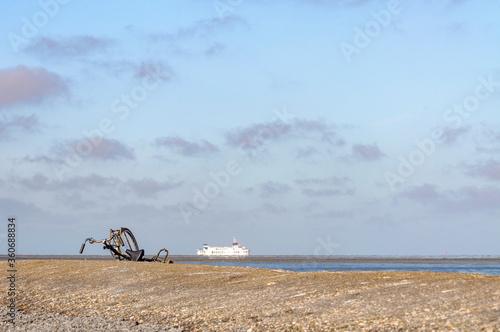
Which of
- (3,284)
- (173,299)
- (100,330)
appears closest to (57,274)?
(3,284)

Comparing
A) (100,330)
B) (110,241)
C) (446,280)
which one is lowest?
(100,330)

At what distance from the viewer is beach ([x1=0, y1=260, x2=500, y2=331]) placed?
54.8 feet

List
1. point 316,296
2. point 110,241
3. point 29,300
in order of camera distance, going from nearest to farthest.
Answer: point 316,296 < point 29,300 < point 110,241

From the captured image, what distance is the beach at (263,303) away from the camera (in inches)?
658

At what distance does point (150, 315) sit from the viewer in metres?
21.9

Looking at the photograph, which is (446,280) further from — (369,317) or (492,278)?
(369,317)

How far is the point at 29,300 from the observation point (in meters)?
28.3

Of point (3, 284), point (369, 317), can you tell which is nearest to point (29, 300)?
point (3, 284)

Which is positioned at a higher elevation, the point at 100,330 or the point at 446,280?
the point at 446,280

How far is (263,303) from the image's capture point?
2127 centimetres

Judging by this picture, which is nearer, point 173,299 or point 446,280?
point 446,280

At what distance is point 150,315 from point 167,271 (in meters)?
12.9

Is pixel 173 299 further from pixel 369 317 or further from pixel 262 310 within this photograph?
pixel 369 317

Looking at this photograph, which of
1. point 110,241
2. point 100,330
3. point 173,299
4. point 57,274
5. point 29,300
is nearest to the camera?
point 100,330
